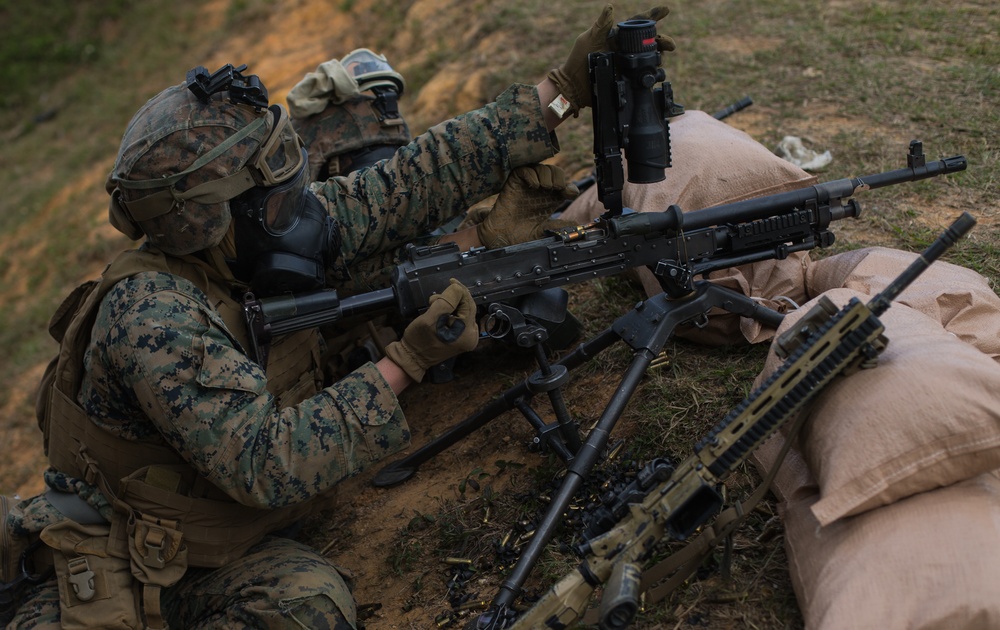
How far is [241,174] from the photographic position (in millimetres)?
3371

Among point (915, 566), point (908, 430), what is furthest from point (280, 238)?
point (915, 566)

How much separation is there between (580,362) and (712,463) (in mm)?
1327

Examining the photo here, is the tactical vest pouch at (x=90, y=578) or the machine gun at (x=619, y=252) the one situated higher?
the machine gun at (x=619, y=252)

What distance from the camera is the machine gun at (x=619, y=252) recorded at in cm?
369

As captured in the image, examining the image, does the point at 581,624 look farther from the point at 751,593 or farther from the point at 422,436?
the point at 422,436

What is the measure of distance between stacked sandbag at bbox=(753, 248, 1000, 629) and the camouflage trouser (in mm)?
1815

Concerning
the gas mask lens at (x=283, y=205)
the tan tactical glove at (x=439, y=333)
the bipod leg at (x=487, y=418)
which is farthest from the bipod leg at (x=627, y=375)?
the gas mask lens at (x=283, y=205)

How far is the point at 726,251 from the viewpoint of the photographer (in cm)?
386

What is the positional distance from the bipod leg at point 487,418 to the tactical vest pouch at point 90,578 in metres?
1.35

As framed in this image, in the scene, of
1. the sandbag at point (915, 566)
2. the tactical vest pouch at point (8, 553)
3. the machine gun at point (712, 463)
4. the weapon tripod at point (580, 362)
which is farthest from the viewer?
the tactical vest pouch at point (8, 553)

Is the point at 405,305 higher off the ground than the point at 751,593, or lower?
higher

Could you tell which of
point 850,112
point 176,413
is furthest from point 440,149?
point 850,112

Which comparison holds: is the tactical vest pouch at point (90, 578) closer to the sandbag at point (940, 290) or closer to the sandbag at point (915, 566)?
the sandbag at point (915, 566)

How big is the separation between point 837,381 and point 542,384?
1.20 m
